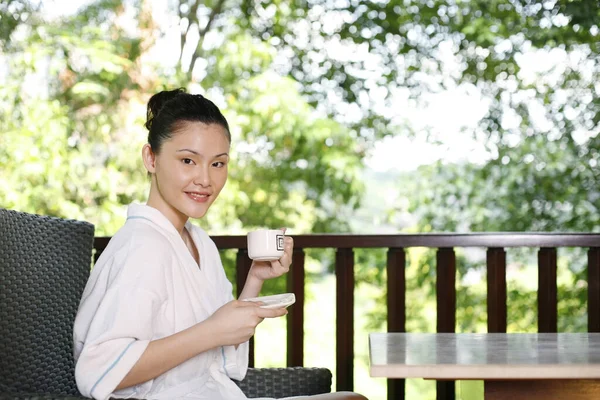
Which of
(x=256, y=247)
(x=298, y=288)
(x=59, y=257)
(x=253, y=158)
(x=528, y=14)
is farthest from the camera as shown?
(x=253, y=158)

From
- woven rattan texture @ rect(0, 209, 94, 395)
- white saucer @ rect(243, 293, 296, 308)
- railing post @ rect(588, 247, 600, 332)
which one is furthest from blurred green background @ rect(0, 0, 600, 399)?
white saucer @ rect(243, 293, 296, 308)

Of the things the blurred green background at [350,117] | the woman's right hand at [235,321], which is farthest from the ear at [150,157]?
the blurred green background at [350,117]

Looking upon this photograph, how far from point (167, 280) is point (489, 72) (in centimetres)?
424

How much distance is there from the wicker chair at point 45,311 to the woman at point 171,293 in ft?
0.61

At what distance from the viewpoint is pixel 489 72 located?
5.31 m

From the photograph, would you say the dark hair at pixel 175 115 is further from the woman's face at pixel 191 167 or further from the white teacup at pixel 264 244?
the white teacup at pixel 264 244

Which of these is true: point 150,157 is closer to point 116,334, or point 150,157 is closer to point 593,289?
point 116,334

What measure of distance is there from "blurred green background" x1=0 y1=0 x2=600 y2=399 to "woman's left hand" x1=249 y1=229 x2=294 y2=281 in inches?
129

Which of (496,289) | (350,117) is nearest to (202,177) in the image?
(496,289)

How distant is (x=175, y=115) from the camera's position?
1612mm

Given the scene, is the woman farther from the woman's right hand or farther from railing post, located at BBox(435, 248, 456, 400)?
railing post, located at BBox(435, 248, 456, 400)

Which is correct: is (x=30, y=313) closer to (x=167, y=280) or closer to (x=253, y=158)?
(x=167, y=280)

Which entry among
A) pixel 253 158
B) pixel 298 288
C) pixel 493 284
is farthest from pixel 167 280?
pixel 253 158

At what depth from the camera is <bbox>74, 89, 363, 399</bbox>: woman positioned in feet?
4.47
